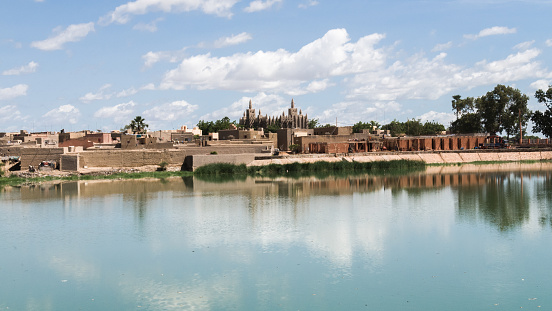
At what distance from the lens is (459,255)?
16609 millimetres

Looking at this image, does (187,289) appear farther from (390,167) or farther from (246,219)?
(390,167)

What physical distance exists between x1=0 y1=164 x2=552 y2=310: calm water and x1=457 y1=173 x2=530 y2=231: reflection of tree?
9 centimetres

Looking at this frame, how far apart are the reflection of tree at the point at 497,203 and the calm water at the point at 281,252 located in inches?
3.6

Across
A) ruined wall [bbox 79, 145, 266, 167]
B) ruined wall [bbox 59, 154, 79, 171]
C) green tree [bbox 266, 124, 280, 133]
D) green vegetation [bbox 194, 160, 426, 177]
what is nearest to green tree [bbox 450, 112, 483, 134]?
green vegetation [bbox 194, 160, 426, 177]

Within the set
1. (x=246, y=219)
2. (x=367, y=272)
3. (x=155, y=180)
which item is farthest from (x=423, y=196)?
(x=155, y=180)

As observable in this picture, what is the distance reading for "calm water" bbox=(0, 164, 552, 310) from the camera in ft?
43.4

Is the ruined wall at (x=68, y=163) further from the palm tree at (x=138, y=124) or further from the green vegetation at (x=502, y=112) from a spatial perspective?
the green vegetation at (x=502, y=112)

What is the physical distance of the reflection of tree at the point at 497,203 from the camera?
22.6 m

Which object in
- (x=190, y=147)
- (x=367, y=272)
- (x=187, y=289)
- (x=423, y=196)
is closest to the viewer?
(x=187, y=289)

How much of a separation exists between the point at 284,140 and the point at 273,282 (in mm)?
49438

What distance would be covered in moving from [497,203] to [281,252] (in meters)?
14.6

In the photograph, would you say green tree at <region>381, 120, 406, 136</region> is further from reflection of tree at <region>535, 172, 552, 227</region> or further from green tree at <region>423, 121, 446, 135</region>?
reflection of tree at <region>535, 172, 552, 227</region>

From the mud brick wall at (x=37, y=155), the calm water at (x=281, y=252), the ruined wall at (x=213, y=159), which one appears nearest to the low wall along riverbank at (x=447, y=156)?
the ruined wall at (x=213, y=159)

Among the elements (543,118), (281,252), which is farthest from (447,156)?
(281,252)
